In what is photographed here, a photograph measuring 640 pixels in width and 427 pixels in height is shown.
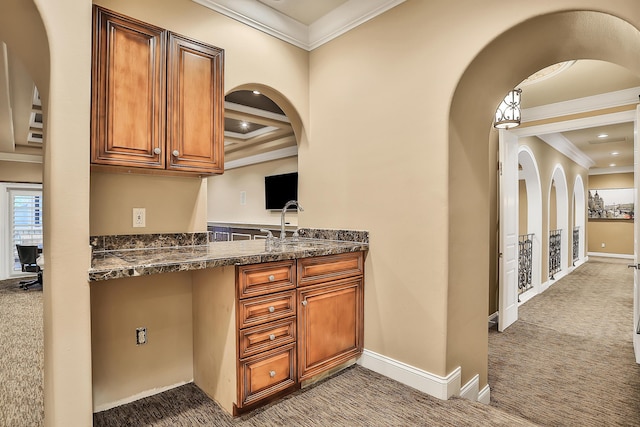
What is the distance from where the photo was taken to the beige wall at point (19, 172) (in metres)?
6.89

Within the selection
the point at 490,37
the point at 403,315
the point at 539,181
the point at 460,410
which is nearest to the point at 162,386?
the point at 403,315

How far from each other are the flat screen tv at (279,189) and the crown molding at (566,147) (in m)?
4.32

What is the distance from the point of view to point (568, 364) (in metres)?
3.18

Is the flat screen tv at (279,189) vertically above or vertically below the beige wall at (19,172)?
below

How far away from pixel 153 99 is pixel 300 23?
1619mm

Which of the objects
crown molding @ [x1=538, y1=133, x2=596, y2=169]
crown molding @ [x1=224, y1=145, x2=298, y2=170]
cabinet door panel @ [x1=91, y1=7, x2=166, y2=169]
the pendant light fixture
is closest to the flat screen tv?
crown molding @ [x1=224, y1=145, x2=298, y2=170]

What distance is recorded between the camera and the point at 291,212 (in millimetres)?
6000

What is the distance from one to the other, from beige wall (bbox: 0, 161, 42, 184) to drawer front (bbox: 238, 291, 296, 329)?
24.9 feet

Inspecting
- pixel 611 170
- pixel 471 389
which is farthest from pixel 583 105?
pixel 611 170

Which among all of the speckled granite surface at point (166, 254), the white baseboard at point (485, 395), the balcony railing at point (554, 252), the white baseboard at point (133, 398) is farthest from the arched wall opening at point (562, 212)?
the white baseboard at point (133, 398)

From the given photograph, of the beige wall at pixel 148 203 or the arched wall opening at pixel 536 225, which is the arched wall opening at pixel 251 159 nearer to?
the beige wall at pixel 148 203

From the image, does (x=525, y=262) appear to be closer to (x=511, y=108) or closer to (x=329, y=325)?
(x=511, y=108)

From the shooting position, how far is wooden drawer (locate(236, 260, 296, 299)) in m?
1.96

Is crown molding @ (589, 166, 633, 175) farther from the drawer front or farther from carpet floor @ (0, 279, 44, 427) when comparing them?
carpet floor @ (0, 279, 44, 427)
